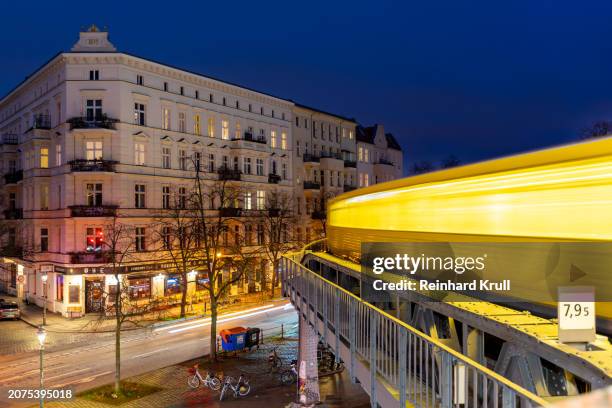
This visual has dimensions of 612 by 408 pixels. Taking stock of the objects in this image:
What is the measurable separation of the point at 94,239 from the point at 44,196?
6.41 m

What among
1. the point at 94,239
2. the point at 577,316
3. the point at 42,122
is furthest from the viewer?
the point at 42,122

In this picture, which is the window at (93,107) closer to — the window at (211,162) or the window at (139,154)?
the window at (139,154)

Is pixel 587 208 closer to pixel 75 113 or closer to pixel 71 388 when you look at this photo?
pixel 71 388

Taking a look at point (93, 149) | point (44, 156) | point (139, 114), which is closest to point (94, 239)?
point (93, 149)

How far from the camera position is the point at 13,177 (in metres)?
44.2

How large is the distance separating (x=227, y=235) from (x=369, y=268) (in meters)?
30.0

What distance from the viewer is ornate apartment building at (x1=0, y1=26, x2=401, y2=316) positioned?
35.6 metres

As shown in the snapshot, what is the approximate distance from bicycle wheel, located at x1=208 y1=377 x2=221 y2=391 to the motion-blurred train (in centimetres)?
1183

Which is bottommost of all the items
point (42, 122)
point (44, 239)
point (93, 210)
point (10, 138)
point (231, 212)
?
point (44, 239)

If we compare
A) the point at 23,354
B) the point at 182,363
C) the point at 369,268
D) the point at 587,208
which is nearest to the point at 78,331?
the point at 23,354

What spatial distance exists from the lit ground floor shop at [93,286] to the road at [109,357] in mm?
2853

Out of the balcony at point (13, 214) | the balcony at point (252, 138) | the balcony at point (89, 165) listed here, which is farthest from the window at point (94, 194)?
the balcony at point (252, 138)

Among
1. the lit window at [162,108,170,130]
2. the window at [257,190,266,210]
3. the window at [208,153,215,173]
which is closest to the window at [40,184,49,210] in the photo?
the lit window at [162,108,170,130]

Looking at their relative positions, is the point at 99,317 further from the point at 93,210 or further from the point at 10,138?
the point at 10,138
